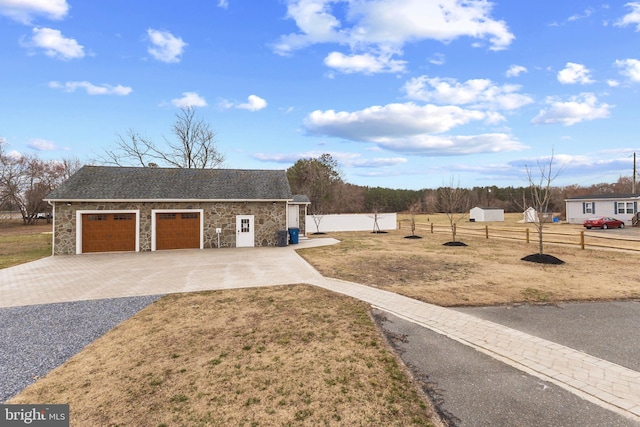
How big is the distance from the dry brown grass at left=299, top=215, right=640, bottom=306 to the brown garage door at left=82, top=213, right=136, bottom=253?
33.1 feet

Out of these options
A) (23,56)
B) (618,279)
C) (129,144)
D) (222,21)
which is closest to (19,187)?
(129,144)

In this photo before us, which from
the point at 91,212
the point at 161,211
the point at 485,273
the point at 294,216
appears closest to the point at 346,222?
the point at 294,216

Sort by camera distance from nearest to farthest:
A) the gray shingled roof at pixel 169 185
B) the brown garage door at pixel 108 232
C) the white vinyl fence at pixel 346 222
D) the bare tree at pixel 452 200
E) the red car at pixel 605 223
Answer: the brown garage door at pixel 108 232 → the gray shingled roof at pixel 169 185 → the bare tree at pixel 452 200 → the red car at pixel 605 223 → the white vinyl fence at pixel 346 222

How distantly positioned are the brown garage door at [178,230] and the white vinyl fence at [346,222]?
13.2 m

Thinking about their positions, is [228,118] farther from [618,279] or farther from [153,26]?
[618,279]

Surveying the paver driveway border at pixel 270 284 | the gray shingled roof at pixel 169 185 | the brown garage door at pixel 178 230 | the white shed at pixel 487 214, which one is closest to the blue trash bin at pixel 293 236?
the paver driveway border at pixel 270 284

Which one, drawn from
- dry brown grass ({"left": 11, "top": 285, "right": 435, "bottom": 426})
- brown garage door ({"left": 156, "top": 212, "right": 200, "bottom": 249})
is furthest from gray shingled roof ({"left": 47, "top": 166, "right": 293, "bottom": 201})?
dry brown grass ({"left": 11, "top": 285, "right": 435, "bottom": 426})

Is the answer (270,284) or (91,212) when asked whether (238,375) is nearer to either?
(270,284)

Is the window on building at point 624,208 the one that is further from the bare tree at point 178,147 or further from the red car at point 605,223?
the bare tree at point 178,147

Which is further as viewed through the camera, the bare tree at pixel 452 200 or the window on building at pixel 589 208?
the window on building at pixel 589 208

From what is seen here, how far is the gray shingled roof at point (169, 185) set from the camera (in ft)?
53.7

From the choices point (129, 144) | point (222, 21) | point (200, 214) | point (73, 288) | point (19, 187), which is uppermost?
point (222, 21)

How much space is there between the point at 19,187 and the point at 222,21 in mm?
45718

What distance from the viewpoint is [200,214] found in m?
17.2
